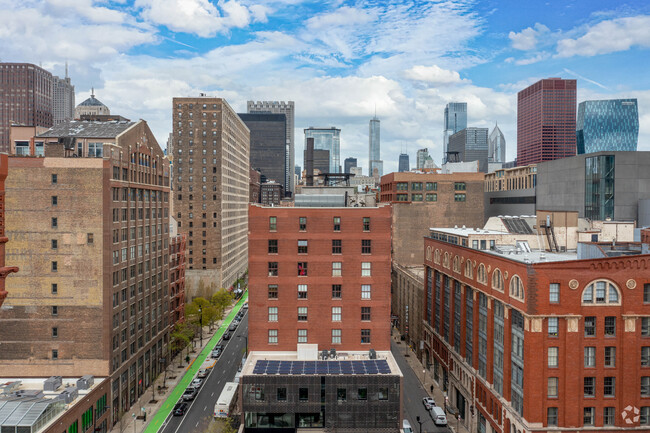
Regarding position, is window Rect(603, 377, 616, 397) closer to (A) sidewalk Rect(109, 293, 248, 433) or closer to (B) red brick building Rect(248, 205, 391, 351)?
(B) red brick building Rect(248, 205, 391, 351)

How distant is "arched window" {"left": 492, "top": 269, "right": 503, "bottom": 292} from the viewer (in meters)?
61.9

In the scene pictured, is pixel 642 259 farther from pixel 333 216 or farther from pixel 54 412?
pixel 54 412

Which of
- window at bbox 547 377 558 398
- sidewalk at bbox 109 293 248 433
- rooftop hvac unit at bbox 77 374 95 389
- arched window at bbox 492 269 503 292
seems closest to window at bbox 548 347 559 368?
window at bbox 547 377 558 398

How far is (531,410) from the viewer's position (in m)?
53.6

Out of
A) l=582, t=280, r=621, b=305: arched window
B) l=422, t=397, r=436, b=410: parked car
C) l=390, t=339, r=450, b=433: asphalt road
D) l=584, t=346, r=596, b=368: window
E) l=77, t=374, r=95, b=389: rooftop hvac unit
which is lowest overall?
l=390, t=339, r=450, b=433: asphalt road

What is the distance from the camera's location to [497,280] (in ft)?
207

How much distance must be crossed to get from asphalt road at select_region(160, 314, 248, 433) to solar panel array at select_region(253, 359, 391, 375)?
18.6 metres

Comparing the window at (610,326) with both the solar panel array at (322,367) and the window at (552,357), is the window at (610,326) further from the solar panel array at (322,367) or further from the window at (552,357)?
the solar panel array at (322,367)

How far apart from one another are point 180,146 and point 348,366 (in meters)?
107

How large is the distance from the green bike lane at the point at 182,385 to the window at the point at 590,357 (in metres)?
56.7

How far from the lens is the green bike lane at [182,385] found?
72.9 meters

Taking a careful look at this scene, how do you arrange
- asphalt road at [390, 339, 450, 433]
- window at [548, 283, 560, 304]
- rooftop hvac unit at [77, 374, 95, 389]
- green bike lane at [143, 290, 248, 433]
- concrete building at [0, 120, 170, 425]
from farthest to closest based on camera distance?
1. green bike lane at [143, 290, 248, 433]
2. asphalt road at [390, 339, 450, 433]
3. concrete building at [0, 120, 170, 425]
4. rooftop hvac unit at [77, 374, 95, 389]
5. window at [548, 283, 560, 304]

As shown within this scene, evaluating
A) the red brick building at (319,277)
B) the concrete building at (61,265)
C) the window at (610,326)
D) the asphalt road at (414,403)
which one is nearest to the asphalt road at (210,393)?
the concrete building at (61,265)

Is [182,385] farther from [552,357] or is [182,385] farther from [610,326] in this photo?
[610,326]
